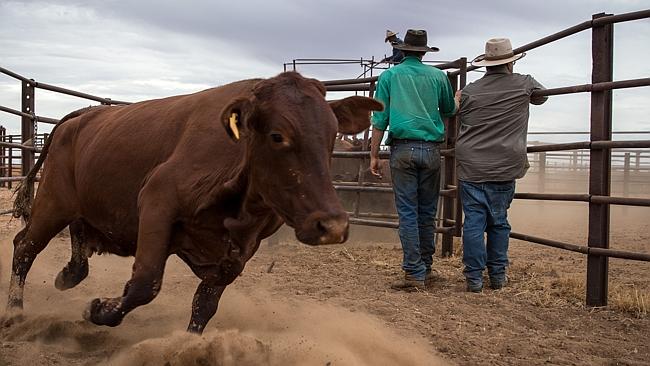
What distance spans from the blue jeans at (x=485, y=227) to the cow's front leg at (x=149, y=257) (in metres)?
2.74

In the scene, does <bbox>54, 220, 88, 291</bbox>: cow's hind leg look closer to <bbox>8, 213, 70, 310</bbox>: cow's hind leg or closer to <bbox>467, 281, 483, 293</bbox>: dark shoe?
<bbox>8, 213, 70, 310</bbox>: cow's hind leg

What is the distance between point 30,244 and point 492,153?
3406 millimetres

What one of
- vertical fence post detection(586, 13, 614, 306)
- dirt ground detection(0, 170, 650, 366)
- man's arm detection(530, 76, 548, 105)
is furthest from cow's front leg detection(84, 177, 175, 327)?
man's arm detection(530, 76, 548, 105)

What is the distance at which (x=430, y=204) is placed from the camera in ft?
18.0

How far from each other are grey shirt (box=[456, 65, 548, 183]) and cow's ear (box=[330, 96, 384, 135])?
204 cm

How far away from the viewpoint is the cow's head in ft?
8.25

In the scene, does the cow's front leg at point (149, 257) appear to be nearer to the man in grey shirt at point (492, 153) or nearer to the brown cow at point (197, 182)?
the brown cow at point (197, 182)

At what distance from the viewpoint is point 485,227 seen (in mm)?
5281

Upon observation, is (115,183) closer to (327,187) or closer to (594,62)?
(327,187)

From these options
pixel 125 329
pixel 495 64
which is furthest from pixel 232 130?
pixel 495 64

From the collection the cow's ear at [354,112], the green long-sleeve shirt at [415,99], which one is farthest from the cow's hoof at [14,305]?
the green long-sleeve shirt at [415,99]

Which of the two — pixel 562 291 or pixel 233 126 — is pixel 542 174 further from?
pixel 233 126

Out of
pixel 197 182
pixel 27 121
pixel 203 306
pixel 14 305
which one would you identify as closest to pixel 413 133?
pixel 203 306

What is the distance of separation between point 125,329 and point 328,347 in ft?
4.58
